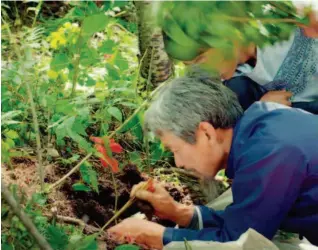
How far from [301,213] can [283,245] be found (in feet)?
0.79

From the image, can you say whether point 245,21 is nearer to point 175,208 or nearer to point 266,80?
point 175,208

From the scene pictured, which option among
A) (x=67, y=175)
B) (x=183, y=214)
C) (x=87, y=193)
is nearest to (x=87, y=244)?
(x=67, y=175)

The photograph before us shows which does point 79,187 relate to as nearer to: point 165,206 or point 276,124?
point 165,206

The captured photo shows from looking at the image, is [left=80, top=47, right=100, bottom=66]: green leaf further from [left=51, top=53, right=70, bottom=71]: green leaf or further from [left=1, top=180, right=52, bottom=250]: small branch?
[left=1, top=180, right=52, bottom=250]: small branch

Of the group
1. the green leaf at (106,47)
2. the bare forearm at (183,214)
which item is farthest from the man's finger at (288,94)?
the green leaf at (106,47)

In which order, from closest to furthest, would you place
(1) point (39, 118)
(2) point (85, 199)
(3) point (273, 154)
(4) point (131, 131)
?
(3) point (273, 154), (2) point (85, 199), (1) point (39, 118), (4) point (131, 131)

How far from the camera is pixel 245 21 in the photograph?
3.40ft

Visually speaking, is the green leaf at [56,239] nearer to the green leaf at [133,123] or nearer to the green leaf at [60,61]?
the green leaf at [60,61]

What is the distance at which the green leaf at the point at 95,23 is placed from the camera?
1.93 metres

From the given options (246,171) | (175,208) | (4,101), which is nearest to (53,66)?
(4,101)

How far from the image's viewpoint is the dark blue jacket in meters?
1.74

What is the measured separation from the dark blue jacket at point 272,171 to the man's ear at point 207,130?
0.25 feet

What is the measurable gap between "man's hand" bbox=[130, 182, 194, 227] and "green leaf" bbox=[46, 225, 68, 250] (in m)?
0.57

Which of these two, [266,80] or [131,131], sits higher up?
[266,80]
